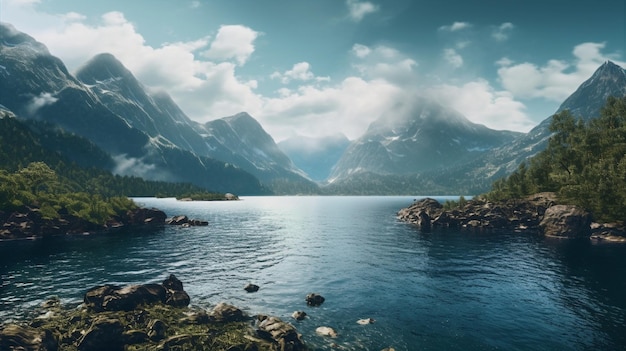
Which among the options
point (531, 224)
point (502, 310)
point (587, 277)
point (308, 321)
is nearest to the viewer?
point (308, 321)

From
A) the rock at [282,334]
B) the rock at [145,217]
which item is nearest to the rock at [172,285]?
the rock at [282,334]

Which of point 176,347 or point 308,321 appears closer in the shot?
point 176,347

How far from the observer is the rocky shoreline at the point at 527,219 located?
97750 millimetres

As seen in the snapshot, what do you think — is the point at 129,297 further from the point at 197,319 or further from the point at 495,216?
the point at 495,216

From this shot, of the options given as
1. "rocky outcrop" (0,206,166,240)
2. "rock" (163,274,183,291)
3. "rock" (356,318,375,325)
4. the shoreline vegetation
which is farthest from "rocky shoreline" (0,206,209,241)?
"rock" (356,318,375,325)

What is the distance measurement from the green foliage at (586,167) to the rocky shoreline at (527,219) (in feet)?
17.7

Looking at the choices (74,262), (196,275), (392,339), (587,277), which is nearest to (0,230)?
(74,262)

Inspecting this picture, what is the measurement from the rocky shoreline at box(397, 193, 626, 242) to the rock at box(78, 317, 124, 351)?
106436 millimetres

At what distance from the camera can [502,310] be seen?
41.1m

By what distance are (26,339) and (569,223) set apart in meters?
124

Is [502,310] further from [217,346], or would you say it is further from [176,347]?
[176,347]

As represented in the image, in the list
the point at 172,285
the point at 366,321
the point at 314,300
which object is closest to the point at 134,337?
the point at 172,285

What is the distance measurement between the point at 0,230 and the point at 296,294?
9206 centimetres

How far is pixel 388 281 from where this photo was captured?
5403cm
